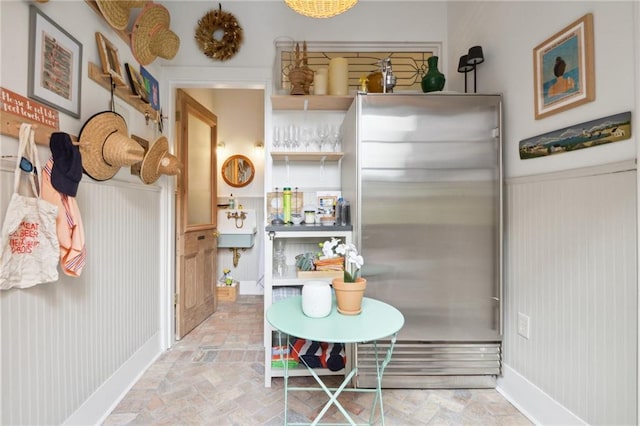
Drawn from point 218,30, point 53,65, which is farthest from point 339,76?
point 53,65

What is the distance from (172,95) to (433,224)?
8.30 ft

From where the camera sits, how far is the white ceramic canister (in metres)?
1.38

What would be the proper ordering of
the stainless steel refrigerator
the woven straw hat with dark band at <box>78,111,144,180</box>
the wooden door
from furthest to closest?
the wooden door → the stainless steel refrigerator → the woven straw hat with dark band at <box>78,111,144,180</box>

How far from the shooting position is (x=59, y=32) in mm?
1417

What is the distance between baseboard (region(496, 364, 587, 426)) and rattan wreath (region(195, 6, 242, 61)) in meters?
3.34

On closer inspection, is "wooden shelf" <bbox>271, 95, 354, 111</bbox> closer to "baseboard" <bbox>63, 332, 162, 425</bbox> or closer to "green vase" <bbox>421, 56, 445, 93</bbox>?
"green vase" <bbox>421, 56, 445, 93</bbox>

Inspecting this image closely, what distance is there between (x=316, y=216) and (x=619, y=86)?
196cm

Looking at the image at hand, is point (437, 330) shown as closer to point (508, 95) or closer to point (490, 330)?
point (490, 330)

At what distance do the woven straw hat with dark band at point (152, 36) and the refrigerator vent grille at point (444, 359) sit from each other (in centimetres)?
276

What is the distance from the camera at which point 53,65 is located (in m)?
1.38

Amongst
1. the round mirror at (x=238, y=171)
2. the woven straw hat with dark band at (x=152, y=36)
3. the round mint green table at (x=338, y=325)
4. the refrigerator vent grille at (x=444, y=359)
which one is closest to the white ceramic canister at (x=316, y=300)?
the round mint green table at (x=338, y=325)

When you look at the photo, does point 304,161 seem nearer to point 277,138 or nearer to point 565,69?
point 277,138

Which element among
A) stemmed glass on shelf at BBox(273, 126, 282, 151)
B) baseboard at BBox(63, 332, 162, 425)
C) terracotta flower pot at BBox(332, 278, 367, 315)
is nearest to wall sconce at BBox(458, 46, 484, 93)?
stemmed glass on shelf at BBox(273, 126, 282, 151)

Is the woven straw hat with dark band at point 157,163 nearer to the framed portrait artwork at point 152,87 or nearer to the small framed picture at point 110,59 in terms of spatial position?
the small framed picture at point 110,59
